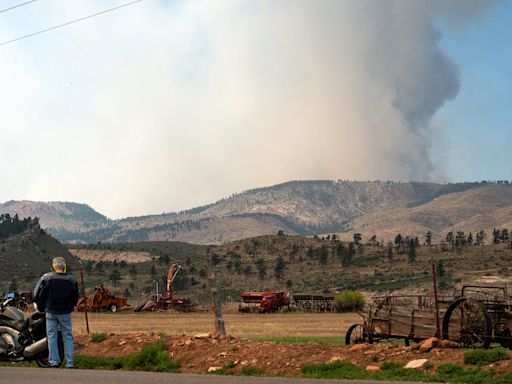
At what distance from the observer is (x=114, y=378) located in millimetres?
12875

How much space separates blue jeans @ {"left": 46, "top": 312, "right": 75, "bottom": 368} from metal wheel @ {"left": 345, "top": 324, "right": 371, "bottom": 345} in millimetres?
8830

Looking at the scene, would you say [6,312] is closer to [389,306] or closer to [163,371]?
[163,371]

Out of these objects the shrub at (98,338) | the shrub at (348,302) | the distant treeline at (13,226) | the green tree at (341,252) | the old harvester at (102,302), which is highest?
the distant treeline at (13,226)

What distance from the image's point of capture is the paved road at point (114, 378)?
40.2 ft

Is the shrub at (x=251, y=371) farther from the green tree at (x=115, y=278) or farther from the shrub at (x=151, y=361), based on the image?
the green tree at (x=115, y=278)

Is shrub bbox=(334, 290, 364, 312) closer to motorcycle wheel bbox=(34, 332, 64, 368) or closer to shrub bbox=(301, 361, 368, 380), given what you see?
motorcycle wheel bbox=(34, 332, 64, 368)

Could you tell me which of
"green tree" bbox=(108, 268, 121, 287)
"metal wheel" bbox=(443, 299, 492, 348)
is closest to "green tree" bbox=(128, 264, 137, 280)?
"green tree" bbox=(108, 268, 121, 287)

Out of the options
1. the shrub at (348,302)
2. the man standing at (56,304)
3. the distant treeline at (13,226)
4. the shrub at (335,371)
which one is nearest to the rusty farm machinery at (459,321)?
the shrub at (335,371)

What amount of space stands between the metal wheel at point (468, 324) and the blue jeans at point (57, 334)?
337 inches

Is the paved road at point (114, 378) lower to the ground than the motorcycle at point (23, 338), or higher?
lower

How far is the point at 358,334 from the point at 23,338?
34.4 feet

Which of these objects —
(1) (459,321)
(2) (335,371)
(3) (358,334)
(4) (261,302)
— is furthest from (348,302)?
(2) (335,371)

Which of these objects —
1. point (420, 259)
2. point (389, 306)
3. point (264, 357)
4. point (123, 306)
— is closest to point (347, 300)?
point (123, 306)

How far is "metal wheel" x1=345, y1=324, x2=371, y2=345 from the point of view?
20.6 metres
